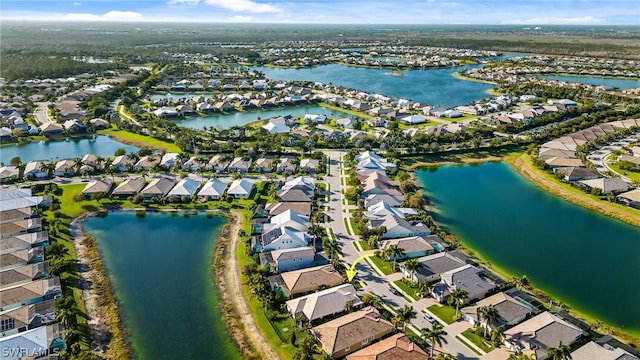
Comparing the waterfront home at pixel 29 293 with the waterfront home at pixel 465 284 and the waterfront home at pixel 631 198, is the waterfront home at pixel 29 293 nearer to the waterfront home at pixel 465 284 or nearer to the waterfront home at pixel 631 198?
the waterfront home at pixel 465 284

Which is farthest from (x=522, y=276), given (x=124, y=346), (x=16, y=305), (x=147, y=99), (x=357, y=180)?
(x=147, y=99)

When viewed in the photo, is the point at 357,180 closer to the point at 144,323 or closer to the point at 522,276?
the point at 522,276

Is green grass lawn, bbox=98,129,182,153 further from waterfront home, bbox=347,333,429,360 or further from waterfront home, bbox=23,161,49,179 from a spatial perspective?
waterfront home, bbox=347,333,429,360

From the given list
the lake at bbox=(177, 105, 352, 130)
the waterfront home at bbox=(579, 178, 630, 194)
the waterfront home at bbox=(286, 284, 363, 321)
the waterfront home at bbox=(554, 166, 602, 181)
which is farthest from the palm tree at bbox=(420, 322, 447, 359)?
the lake at bbox=(177, 105, 352, 130)

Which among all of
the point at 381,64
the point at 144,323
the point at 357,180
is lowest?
the point at 144,323

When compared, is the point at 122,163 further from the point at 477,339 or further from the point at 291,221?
the point at 477,339

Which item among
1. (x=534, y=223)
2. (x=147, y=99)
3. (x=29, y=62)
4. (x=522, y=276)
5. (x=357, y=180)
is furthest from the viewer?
Answer: (x=29, y=62)

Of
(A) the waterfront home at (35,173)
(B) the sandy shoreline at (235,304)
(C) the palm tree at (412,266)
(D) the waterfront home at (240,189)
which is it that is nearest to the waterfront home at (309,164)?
(D) the waterfront home at (240,189)
